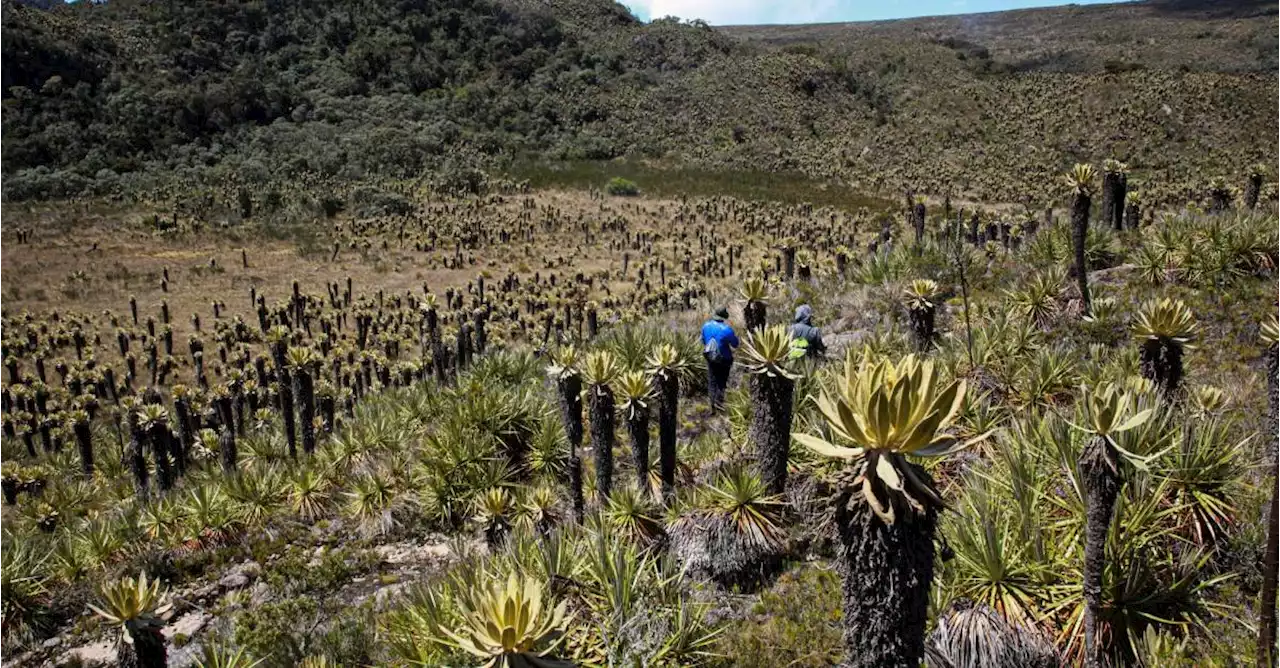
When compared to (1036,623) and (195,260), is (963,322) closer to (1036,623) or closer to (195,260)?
(1036,623)

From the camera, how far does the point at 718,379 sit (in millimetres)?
10180

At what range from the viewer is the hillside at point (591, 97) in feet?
168

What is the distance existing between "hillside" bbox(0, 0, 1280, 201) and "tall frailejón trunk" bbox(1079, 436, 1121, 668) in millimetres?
37561

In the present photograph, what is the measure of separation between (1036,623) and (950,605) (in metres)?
0.53

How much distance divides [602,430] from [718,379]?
281 cm

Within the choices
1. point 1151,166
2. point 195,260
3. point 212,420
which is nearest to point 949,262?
point 212,420

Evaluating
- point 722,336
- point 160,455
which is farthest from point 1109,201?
point 160,455

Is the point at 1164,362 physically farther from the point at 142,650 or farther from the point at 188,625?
the point at 188,625

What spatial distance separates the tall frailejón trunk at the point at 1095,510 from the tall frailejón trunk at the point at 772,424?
109 inches

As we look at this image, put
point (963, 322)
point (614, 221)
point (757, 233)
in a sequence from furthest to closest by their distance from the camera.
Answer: point (614, 221), point (757, 233), point (963, 322)

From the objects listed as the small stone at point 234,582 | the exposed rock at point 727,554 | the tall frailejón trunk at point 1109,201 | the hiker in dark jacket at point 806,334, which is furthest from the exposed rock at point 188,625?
the tall frailejón trunk at point 1109,201

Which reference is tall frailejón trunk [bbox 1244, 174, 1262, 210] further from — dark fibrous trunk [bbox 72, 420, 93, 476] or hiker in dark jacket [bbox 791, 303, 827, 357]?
dark fibrous trunk [bbox 72, 420, 93, 476]

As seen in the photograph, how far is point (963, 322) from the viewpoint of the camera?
43.0 ft

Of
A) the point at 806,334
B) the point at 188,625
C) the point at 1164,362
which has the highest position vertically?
the point at 1164,362
